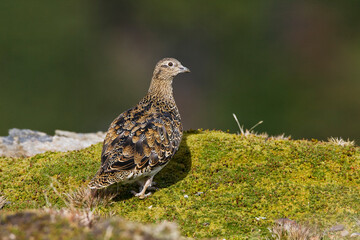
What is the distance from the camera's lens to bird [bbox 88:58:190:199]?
8961mm

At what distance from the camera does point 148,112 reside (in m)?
10.4

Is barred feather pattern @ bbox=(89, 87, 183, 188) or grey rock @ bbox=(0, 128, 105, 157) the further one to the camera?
grey rock @ bbox=(0, 128, 105, 157)

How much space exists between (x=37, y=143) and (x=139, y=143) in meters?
5.92

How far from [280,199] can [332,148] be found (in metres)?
2.66

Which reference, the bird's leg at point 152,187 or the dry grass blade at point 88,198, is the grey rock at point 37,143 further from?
the dry grass blade at point 88,198

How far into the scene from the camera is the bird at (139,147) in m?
8.96

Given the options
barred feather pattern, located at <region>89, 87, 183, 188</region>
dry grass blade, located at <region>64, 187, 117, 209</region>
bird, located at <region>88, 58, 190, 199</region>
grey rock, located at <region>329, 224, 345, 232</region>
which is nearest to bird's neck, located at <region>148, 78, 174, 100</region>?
bird, located at <region>88, 58, 190, 199</region>

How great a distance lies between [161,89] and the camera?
11.5m

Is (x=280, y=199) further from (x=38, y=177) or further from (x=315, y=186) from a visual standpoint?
(x=38, y=177)

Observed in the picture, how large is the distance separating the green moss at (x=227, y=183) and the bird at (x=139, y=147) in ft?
2.20

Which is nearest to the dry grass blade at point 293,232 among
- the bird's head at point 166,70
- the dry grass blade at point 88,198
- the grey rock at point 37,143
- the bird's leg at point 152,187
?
the bird's leg at point 152,187

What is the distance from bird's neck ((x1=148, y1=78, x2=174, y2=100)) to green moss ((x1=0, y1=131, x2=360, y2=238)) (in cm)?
132

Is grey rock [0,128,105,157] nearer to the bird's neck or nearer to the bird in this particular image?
the bird's neck

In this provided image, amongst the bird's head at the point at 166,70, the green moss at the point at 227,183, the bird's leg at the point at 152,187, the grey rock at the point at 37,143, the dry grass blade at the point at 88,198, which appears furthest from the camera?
the grey rock at the point at 37,143
